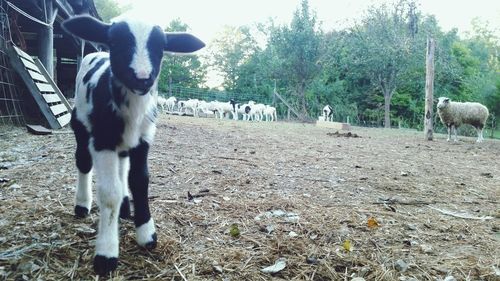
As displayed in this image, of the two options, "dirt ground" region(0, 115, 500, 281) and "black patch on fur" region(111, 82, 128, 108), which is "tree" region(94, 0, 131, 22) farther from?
"black patch on fur" region(111, 82, 128, 108)

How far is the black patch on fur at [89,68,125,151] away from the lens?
7.38ft

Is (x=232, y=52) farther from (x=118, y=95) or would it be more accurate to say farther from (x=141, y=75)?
(x=141, y=75)

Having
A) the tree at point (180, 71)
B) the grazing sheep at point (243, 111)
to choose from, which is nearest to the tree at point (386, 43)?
the grazing sheep at point (243, 111)

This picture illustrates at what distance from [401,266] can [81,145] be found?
2457 mm

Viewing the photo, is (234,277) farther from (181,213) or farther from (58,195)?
(58,195)

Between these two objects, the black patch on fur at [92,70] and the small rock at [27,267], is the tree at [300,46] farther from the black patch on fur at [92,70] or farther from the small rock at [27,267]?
the small rock at [27,267]

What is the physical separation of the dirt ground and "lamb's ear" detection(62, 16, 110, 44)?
1.34 meters

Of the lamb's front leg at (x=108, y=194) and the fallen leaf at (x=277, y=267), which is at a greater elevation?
the lamb's front leg at (x=108, y=194)

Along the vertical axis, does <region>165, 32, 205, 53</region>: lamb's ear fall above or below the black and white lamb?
above

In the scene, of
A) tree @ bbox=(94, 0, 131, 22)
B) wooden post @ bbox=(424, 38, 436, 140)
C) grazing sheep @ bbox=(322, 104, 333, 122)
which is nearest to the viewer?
wooden post @ bbox=(424, 38, 436, 140)

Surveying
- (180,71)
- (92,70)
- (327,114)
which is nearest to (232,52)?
(180,71)

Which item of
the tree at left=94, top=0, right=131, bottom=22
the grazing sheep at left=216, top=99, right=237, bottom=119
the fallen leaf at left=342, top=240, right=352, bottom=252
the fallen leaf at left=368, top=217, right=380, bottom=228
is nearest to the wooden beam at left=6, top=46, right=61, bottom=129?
the fallen leaf at left=368, top=217, right=380, bottom=228

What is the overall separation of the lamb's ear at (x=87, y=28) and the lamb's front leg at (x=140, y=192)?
72 centimetres

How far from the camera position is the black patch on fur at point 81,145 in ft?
9.18
